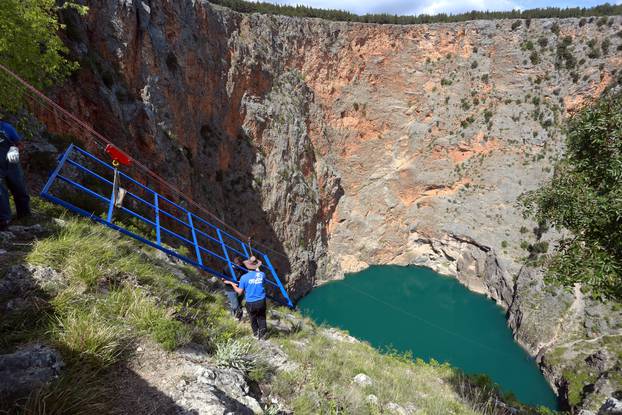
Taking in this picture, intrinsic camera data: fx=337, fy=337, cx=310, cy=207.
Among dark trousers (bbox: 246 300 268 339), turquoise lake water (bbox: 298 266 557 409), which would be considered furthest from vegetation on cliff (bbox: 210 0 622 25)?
dark trousers (bbox: 246 300 268 339)

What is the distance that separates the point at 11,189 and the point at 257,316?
4602 millimetres

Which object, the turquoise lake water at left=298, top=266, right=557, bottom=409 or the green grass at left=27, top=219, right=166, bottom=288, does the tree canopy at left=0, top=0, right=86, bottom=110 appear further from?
the turquoise lake water at left=298, top=266, right=557, bottom=409

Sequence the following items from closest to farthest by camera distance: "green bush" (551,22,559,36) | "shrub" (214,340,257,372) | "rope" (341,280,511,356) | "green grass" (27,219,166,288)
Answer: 1. "shrub" (214,340,257,372)
2. "green grass" (27,219,166,288)
3. "rope" (341,280,511,356)
4. "green bush" (551,22,559,36)

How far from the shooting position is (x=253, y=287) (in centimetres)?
639

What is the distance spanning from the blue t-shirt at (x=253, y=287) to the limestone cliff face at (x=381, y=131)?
14.6m

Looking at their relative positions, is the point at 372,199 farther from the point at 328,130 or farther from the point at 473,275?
the point at 473,275

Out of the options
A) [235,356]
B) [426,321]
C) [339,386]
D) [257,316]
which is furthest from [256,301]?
[426,321]

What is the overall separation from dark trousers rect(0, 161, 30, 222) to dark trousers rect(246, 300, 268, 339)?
407 cm

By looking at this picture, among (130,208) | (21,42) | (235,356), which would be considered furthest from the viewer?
(130,208)

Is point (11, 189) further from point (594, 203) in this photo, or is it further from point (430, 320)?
point (430, 320)

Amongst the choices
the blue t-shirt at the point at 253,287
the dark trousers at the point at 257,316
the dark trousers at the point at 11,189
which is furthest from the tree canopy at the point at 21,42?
the dark trousers at the point at 257,316

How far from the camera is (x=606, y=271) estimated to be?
5.46 m

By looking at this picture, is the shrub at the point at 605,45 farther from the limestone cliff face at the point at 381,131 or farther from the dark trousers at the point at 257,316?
the dark trousers at the point at 257,316

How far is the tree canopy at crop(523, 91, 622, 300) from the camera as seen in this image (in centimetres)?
554
